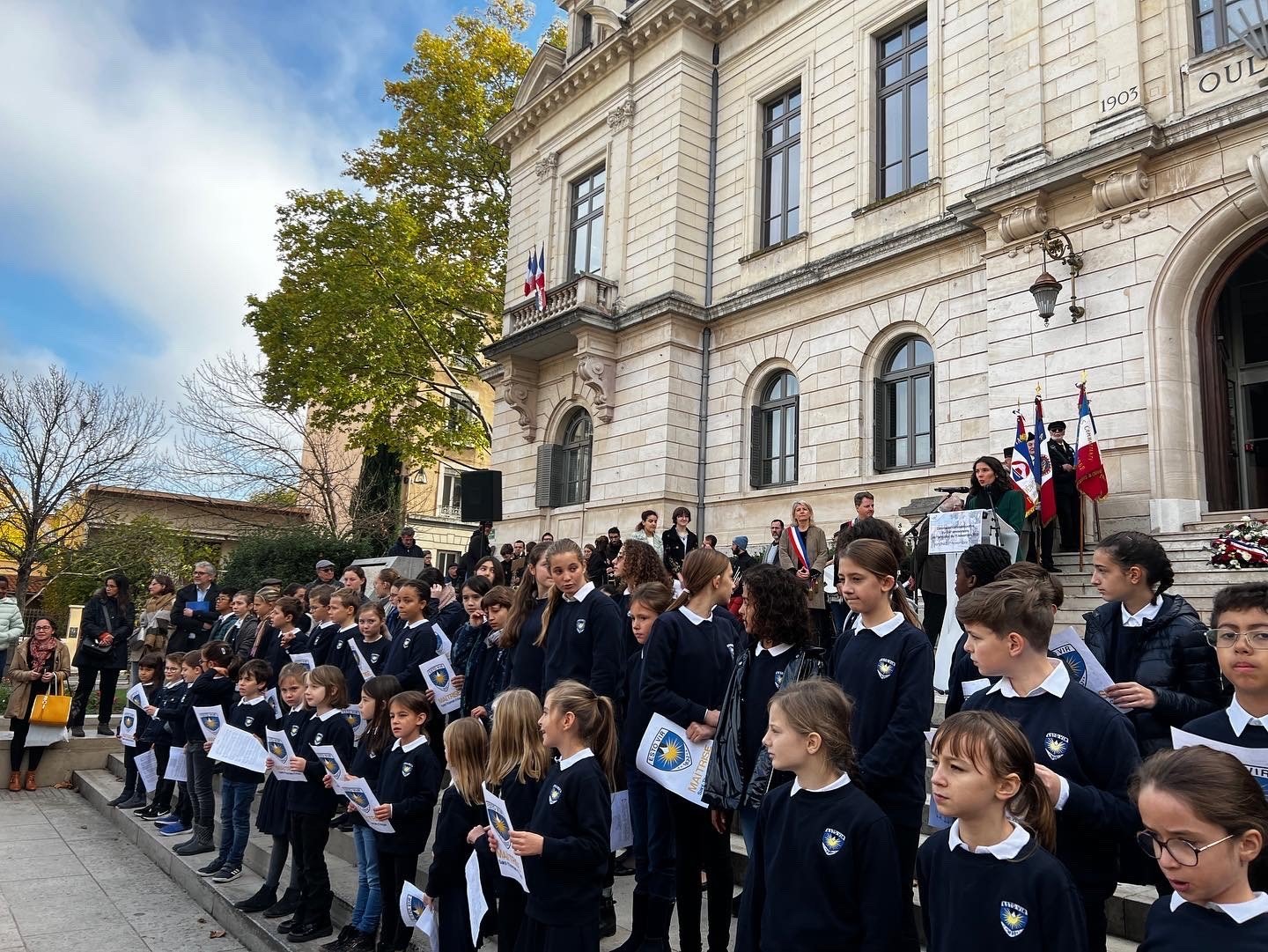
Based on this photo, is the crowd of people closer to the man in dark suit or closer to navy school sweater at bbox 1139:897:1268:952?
navy school sweater at bbox 1139:897:1268:952

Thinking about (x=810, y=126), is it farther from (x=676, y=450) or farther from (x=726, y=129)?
(x=676, y=450)

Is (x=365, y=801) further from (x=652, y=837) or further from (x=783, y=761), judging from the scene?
(x=783, y=761)

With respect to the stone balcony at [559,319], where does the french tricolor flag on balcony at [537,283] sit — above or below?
above

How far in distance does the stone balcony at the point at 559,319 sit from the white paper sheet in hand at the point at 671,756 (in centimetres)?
1554

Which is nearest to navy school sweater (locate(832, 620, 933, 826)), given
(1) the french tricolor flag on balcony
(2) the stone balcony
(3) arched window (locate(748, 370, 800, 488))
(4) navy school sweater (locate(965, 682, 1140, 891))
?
(4) navy school sweater (locate(965, 682, 1140, 891))

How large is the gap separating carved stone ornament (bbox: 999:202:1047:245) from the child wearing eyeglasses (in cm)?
1076

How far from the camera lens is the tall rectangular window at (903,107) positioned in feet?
51.4

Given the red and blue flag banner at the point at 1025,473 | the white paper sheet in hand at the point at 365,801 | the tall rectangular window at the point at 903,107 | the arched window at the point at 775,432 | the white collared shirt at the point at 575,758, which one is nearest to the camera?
the white collared shirt at the point at 575,758

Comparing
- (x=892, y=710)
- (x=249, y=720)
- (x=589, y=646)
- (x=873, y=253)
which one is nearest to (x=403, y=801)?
(x=589, y=646)

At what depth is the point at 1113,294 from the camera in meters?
11.7

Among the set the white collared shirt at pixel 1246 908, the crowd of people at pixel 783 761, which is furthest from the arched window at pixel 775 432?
the white collared shirt at pixel 1246 908

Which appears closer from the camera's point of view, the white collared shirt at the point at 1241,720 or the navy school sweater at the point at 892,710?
the white collared shirt at the point at 1241,720

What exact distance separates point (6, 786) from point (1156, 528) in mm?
14072

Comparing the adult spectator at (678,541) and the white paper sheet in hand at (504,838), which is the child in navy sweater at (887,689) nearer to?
the white paper sheet in hand at (504,838)
